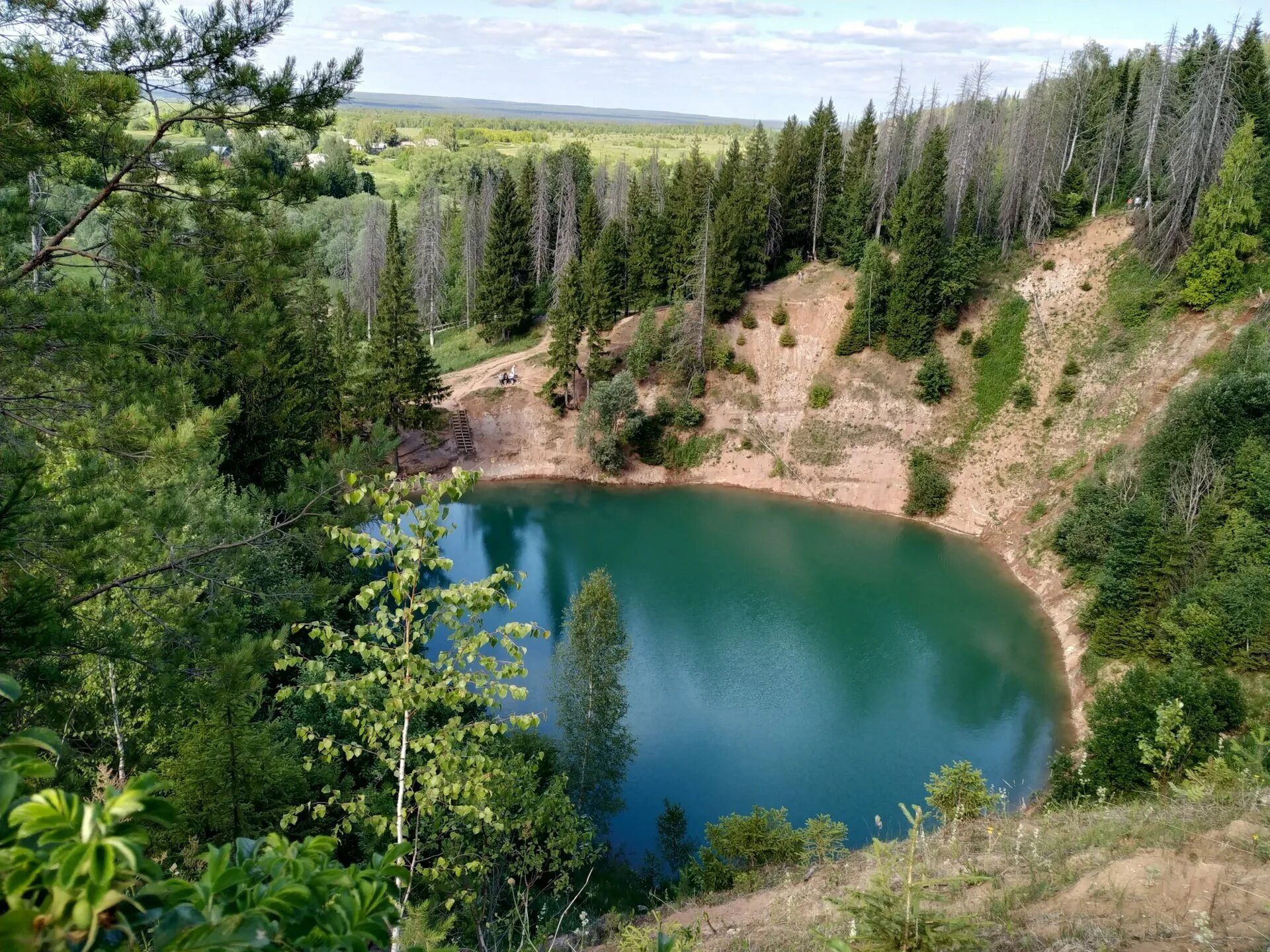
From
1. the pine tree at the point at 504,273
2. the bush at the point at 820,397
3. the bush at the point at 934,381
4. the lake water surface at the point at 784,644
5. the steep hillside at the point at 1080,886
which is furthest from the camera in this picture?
the pine tree at the point at 504,273

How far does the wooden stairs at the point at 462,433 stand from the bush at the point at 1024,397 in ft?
78.8

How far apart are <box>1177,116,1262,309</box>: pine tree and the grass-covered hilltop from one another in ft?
0.64

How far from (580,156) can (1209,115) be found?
43493 millimetres

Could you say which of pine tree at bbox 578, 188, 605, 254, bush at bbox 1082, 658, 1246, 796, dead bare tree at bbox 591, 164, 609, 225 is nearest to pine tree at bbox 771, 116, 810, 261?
pine tree at bbox 578, 188, 605, 254

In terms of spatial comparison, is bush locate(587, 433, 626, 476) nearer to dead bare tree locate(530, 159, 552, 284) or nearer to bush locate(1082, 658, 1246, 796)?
dead bare tree locate(530, 159, 552, 284)

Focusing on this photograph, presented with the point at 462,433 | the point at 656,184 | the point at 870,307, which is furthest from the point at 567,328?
the point at 656,184

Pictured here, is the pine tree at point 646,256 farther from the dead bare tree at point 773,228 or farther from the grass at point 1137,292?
the grass at point 1137,292

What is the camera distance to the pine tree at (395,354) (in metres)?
33.9

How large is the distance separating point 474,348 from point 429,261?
25.9 feet

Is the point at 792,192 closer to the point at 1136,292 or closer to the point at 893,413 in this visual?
the point at 893,413

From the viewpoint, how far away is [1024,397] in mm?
34438

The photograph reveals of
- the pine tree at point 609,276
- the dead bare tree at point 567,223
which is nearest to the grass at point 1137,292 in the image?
the pine tree at point 609,276

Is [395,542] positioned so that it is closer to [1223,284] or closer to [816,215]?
[1223,284]

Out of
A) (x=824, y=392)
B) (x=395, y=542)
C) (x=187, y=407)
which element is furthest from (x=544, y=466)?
(x=395, y=542)
